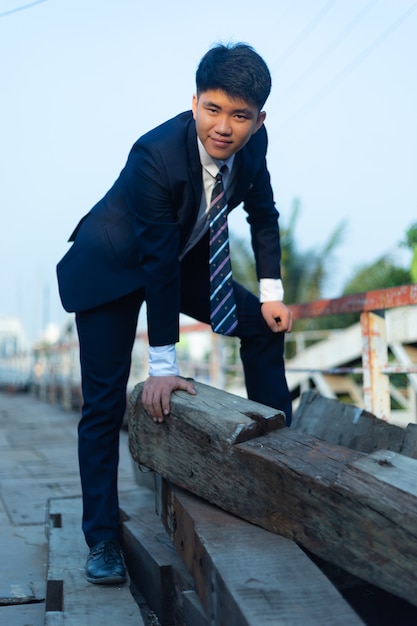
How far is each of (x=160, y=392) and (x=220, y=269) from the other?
427 mm

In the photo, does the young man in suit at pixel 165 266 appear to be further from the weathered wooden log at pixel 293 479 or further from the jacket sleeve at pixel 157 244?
the weathered wooden log at pixel 293 479

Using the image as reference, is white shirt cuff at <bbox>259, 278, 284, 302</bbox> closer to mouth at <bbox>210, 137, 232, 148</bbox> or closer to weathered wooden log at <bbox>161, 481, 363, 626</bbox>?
mouth at <bbox>210, 137, 232, 148</bbox>

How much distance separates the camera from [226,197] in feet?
7.59

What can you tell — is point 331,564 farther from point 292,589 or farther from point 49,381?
point 49,381

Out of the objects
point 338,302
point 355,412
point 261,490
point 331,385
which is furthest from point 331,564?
point 331,385

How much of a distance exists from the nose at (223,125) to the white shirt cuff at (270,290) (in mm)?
625

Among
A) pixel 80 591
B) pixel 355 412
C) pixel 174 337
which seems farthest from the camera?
pixel 355 412

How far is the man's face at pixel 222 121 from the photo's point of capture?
6.69ft

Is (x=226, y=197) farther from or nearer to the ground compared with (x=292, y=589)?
farther from the ground

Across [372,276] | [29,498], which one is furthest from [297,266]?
[29,498]

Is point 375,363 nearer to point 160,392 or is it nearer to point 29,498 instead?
point 160,392

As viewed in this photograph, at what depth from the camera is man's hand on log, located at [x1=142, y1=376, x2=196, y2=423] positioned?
208 cm

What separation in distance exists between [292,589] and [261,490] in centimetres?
35

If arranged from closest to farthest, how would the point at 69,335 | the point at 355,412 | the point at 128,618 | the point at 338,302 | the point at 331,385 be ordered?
the point at 128,618 < the point at 355,412 < the point at 338,302 < the point at 331,385 < the point at 69,335
